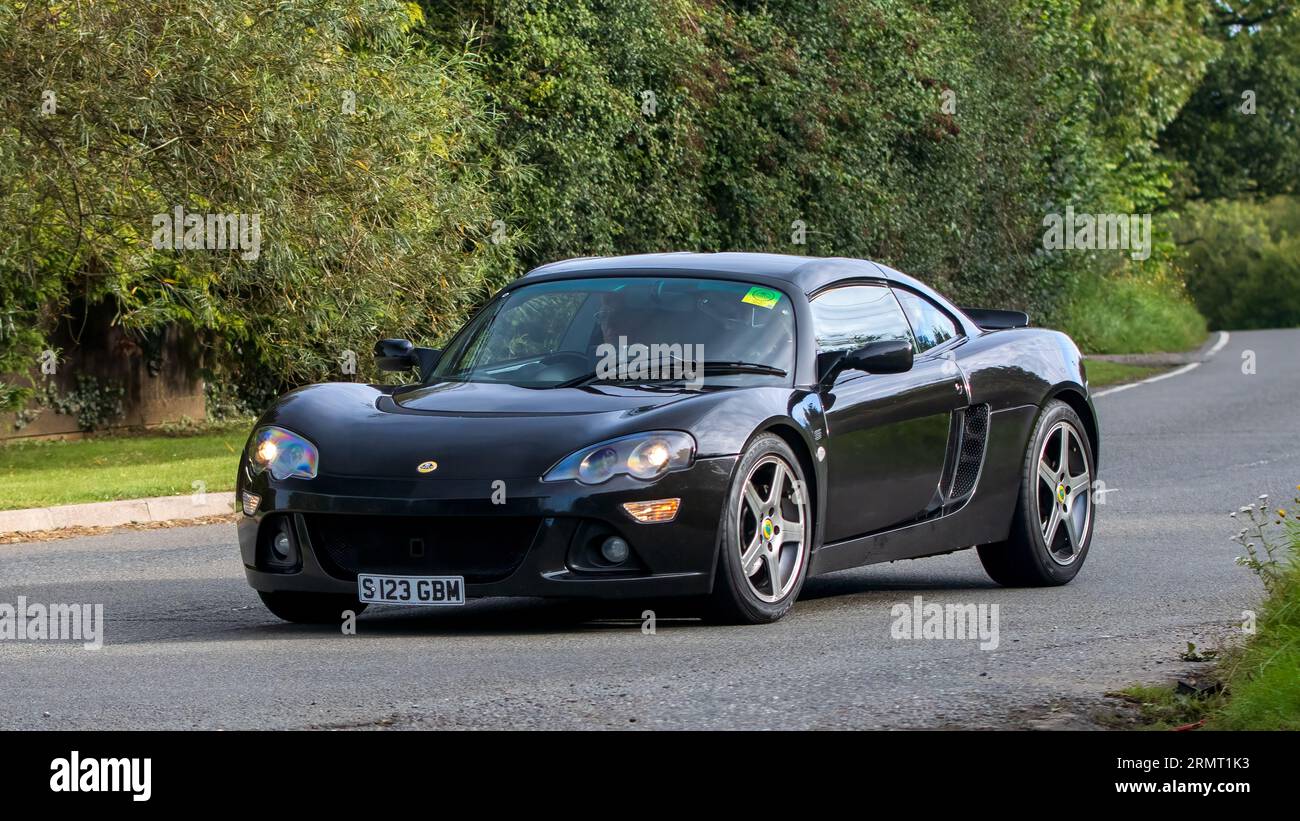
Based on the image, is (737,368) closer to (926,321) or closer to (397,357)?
(926,321)

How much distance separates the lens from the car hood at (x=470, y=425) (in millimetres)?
7395

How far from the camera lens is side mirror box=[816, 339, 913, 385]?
324 inches

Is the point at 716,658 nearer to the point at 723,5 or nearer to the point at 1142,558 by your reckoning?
the point at 1142,558

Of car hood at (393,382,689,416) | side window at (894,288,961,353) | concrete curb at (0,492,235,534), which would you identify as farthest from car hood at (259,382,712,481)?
concrete curb at (0,492,235,534)

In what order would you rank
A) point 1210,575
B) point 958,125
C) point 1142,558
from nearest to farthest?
1. point 1210,575
2. point 1142,558
3. point 958,125

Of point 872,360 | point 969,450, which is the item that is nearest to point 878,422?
point 872,360

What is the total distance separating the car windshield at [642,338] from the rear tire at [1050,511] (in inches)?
65.6

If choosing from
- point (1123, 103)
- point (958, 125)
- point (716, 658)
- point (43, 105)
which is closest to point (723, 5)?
point (958, 125)

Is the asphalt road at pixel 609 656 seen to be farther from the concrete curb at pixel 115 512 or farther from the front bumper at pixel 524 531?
the concrete curb at pixel 115 512

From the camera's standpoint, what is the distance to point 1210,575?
31.7 ft

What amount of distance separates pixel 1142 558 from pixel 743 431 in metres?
3.67

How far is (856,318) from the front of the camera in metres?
8.97

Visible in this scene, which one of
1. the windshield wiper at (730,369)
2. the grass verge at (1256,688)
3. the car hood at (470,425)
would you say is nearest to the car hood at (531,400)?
the car hood at (470,425)

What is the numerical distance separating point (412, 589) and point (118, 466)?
10534 millimetres
